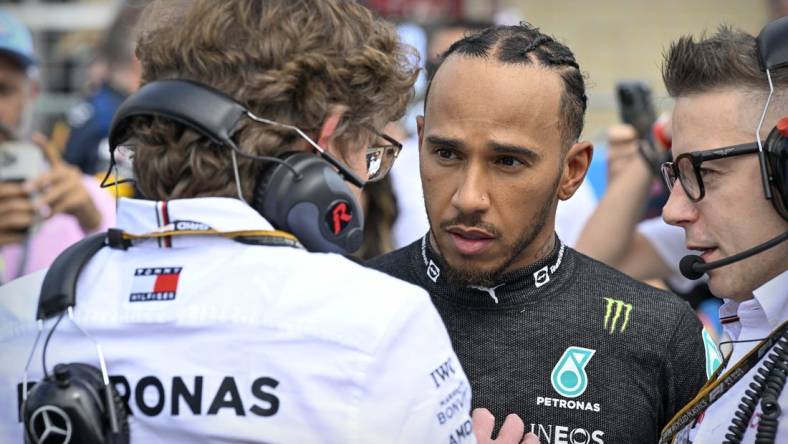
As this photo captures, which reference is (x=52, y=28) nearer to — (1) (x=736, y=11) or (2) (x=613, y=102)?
(2) (x=613, y=102)

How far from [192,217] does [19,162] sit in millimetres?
2370

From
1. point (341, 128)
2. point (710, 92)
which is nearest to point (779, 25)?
point (710, 92)

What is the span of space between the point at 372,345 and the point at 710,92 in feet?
3.26

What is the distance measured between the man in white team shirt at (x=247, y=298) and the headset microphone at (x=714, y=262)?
0.61 m

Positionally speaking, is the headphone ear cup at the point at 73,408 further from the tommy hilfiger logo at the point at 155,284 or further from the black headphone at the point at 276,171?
the black headphone at the point at 276,171

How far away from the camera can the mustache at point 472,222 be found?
2.59 metres

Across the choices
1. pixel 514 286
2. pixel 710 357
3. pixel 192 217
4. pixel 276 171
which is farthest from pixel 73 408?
pixel 710 357

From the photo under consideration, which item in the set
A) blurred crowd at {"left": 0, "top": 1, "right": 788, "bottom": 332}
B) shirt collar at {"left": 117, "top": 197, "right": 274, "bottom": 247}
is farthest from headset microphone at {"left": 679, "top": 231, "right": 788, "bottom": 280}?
blurred crowd at {"left": 0, "top": 1, "right": 788, "bottom": 332}

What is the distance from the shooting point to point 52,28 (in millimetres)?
13320

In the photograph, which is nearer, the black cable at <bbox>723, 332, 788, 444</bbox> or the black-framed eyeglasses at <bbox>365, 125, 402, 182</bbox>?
the black cable at <bbox>723, 332, 788, 444</bbox>

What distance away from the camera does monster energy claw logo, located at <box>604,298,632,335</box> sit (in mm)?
2627

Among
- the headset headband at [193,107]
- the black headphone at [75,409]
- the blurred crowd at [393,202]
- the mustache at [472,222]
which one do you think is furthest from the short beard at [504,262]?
the blurred crowd at [393,202]

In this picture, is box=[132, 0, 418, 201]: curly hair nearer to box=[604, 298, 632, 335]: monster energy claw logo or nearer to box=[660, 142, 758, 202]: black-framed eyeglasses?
box=[660, 142, 758, 202]: black-framed eyeglasses

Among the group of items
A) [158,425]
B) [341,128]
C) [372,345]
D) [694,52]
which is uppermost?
[694,52]
